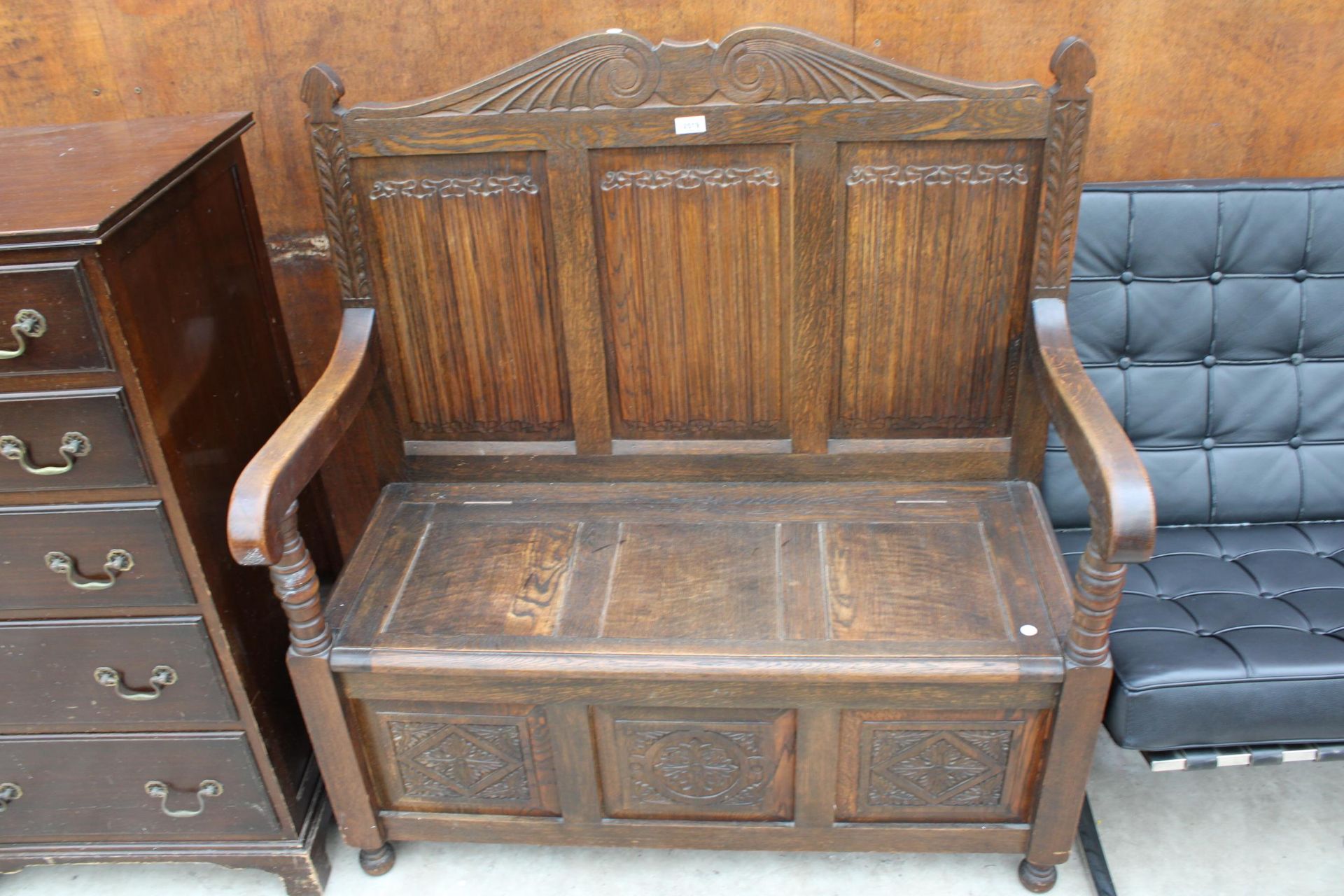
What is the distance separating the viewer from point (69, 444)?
1486mm

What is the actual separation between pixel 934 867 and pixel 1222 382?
1.06 metres

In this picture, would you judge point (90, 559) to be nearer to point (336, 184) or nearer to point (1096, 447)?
point (336, 184)

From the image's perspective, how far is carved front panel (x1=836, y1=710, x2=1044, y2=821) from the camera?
1657mm

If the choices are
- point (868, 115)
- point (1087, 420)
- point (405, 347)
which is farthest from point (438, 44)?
point (1087, 420)

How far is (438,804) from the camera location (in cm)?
186

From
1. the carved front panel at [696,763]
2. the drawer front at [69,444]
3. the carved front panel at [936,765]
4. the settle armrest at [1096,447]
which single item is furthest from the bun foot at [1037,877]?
the drawer front at [69,444]

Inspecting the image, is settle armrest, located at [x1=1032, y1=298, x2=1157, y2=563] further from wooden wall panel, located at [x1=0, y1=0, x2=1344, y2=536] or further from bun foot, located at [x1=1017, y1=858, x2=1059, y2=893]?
bun foot, located at [x1=1017, y1=858, x2=1059, y2=893]

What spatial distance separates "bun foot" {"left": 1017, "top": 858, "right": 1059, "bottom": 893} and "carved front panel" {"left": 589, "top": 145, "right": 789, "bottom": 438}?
877mm

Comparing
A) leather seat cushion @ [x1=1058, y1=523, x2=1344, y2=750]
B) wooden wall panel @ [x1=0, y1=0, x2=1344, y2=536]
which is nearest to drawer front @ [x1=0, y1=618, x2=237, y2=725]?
wooden wall panel @ [x1=0, y1=0, x2=1344, y2=536]

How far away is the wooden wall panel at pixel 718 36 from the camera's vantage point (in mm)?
1911

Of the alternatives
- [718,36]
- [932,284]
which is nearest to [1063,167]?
[932,284]

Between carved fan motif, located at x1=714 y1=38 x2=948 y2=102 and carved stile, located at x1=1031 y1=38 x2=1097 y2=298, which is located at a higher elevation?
carved fan motif, located at x1=714 y1=38 x2=948 y2=102

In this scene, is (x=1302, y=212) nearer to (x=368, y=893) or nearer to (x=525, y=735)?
(x=525, y=735)

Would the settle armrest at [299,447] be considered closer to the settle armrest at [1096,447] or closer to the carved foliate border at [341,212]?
the carved foliate border at [341,212]
